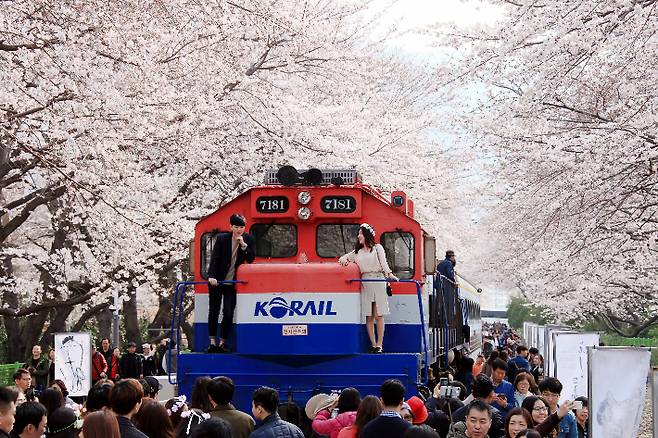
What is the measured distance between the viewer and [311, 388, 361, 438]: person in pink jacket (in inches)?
330

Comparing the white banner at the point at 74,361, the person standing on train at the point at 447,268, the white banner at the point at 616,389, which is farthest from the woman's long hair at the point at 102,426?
the white banner at the point at 74,361

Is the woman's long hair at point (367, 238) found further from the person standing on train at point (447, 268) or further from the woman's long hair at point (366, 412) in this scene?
the person standing on train at point (447, 268)

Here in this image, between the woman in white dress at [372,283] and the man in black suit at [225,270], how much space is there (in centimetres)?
107

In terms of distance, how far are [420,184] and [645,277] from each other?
7719 mm

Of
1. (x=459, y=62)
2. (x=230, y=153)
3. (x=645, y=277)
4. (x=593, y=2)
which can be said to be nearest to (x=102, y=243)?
(x=230, y=153)

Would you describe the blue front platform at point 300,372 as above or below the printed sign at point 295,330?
below

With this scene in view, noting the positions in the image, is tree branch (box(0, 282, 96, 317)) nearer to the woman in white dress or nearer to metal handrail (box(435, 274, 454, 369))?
metal handrail (box(435, 274, 454, 369))

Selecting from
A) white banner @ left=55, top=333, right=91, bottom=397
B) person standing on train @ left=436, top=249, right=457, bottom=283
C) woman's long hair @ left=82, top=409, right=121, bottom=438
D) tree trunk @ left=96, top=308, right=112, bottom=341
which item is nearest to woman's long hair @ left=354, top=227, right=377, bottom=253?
person standing on train @ left=436, top=249, right=457, bottom=283

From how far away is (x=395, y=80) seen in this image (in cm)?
3712

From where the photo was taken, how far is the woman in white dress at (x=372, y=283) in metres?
11.6

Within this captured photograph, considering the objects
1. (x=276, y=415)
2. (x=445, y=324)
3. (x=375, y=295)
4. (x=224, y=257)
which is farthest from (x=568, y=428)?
(x=445, y=324)

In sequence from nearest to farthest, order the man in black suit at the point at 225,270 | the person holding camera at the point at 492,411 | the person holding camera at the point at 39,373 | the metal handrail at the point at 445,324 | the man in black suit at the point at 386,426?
the man in black suit at the point at 386,426 → the person holding camera at the point at 492,411 → the man in black suit at the point at 225,270 → the metal handrail at the point at 445,324 → the person holding camera at the point at 39,373

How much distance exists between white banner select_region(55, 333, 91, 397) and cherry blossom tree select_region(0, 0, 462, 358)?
1784mm

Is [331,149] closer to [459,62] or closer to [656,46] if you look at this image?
[459,62]
